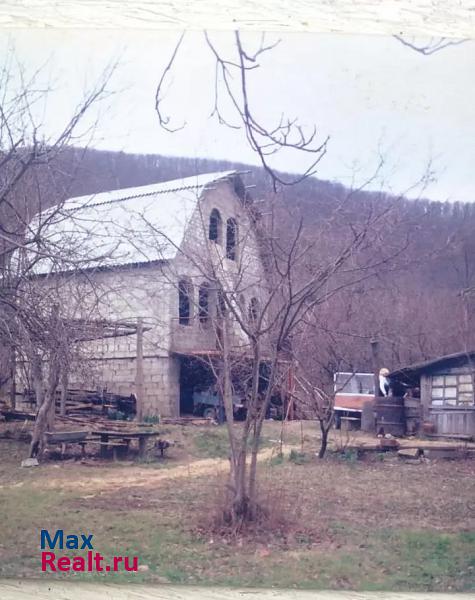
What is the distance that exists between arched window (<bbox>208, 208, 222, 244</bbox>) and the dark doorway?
0.82m

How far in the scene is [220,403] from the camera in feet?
15.6

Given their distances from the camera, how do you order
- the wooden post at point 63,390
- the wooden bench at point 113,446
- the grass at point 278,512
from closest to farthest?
the grass at point 278,512
the wooden bench at point 113,446
the wooden post at point 63,390

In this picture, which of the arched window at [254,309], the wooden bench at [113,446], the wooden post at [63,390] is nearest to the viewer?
the arched window at [254,309]

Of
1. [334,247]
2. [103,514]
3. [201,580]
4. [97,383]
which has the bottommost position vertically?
[201,580]

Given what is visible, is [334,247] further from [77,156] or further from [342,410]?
[77,156]

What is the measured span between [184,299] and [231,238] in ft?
1.78

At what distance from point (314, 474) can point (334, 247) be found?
1500 mm

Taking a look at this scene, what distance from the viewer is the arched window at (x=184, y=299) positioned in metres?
4.47

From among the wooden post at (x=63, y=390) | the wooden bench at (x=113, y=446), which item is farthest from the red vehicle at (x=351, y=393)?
the wooden post at (x=63, y=390)

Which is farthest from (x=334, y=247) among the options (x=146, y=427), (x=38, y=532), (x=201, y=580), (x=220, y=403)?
(x=38, y=532)

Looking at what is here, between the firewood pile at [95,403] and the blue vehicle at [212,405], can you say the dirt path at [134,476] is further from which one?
the firewood pile at [95,403]

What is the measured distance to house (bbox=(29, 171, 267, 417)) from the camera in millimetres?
4473

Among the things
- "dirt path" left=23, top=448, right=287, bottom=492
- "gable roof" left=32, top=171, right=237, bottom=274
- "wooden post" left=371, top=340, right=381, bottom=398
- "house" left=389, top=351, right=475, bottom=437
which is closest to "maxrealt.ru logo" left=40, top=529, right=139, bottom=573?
"dirt path" left=23, top=448, right=287, bottom=492

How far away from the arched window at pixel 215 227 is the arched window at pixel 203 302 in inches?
12.9
